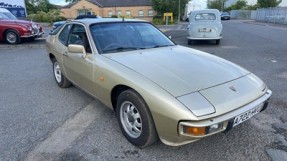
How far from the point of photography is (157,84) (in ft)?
8.14

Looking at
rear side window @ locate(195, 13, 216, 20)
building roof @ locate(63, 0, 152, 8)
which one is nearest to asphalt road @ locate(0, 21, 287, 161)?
rear side window @ locate(195, 13, 216, 20)

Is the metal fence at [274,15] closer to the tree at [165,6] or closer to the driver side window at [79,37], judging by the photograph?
the tree at [165,6]

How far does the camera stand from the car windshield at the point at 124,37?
3.48 meters

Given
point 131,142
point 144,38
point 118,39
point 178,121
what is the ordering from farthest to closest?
point 144,38, point 118,39, point 131,142, point 178,121

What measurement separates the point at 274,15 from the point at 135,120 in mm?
33752

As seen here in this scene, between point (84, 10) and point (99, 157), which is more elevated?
point (84, 10)

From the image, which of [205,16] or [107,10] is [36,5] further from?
[205,16]

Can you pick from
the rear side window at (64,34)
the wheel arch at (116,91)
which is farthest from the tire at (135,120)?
the rear side window at (64,34)

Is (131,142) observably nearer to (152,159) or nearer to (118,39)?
(152,159)

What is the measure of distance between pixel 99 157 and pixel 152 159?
0.60 m

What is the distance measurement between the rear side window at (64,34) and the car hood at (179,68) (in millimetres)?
1602

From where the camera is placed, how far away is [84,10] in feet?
155

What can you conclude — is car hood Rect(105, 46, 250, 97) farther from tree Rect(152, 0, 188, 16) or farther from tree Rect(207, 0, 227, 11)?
tree Rect(207, 0, 227, 11)

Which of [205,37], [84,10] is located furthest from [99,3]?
[205,37]
